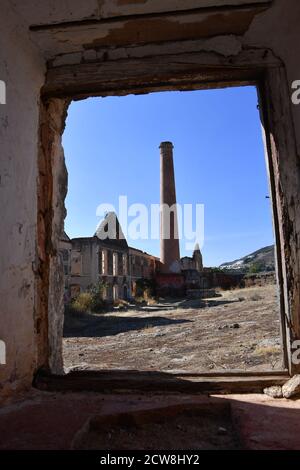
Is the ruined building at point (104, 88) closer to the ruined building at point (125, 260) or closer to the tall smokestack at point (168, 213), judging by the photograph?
the ruined building at point (125, 260)

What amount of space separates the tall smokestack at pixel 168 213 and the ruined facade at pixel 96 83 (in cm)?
2543

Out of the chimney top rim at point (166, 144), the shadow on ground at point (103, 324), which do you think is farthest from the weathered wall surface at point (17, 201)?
the chimney top rim at point (166, 144)

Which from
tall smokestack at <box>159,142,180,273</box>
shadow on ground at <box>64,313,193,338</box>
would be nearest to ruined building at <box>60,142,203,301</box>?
tall smokestack at <box>159,142,180,273</box>

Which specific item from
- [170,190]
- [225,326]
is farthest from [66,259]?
[170,190]

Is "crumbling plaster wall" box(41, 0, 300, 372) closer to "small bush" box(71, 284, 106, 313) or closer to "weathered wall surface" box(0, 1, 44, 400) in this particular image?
"weathered wall surface" box(0, 1, 44, 400)

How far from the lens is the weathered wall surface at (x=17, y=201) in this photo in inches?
82.0

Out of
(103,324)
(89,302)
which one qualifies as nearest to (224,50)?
(103,324)

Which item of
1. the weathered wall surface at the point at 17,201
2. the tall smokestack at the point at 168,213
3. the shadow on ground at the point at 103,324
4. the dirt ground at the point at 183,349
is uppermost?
the tall smokestack at the point at 168,213

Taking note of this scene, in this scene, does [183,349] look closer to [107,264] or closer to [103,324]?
[103,324]

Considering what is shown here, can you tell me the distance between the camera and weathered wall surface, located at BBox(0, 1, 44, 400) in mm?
2082

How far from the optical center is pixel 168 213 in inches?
1147

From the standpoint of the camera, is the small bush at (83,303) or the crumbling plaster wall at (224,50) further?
the small bush at (83,303)
